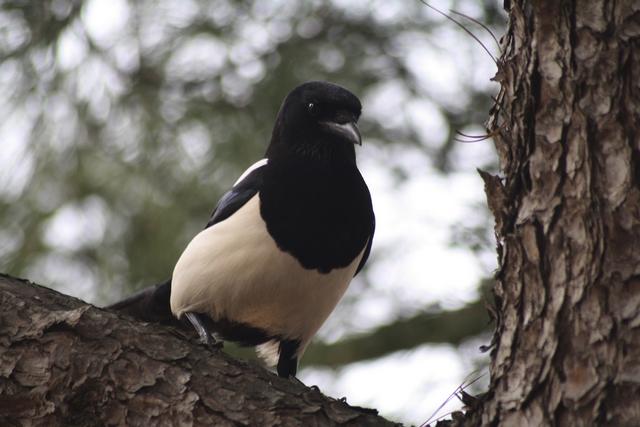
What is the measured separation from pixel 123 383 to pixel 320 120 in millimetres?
1801

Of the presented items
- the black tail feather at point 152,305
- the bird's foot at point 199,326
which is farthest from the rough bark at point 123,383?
the black tail feather at point 152,305

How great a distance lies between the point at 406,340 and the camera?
4.86 metres

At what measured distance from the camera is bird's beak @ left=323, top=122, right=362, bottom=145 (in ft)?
12.2

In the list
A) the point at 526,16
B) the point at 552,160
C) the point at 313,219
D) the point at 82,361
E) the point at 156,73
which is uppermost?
the point at 156,73

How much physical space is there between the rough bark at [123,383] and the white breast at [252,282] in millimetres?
1058

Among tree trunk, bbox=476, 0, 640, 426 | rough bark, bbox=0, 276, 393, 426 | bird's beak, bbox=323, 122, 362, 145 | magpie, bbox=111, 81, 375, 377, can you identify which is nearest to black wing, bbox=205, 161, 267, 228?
magpie, bbox=111, 81, 375, 377

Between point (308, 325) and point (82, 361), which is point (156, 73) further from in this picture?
point (82, 361)

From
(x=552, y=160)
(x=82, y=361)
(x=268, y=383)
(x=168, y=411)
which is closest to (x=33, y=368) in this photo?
(x=82, y=361)

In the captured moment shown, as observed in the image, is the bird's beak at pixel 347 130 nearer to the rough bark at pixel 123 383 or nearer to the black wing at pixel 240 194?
the black wing at pixel 240 194

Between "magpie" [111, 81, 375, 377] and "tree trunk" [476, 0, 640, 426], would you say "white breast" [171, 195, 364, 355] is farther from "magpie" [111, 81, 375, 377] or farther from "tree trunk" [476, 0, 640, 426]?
"tree trunk" [476, 0, 640, 426]

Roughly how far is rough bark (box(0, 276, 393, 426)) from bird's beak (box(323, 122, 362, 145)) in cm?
141

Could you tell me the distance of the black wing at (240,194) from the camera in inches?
151

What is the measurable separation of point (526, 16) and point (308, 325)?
2007mm

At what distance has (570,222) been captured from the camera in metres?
1.98
